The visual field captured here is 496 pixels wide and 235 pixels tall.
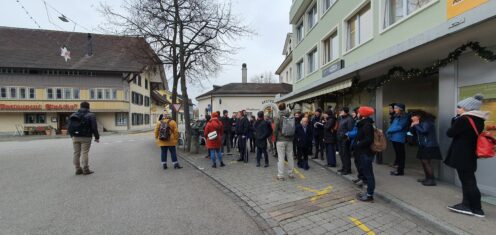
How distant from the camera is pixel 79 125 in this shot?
7.01 meters

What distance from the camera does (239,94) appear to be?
106 ft

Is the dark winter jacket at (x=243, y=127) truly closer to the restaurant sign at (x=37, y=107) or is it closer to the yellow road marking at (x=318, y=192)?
the yellow road marking at (x=318, y=192)

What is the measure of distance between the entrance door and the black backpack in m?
8.51

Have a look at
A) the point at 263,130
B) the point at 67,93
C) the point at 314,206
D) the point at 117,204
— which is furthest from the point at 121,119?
the point at 314,206

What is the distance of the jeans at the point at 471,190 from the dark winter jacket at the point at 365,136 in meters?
1.33

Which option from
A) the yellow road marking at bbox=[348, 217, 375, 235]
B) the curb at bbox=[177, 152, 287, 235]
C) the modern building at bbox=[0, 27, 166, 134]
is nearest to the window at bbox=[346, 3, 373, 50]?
the yellow road marking at bbox=[348, 217, 375, 235]

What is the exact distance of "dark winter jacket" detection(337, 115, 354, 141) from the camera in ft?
21.5

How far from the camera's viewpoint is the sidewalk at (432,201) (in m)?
3.66

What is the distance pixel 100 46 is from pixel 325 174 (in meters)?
36.5

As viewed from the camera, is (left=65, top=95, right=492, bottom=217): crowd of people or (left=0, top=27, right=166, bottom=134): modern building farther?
(left=0, top=27, right=166, bottom=134): modern building

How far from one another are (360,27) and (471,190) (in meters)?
7.89

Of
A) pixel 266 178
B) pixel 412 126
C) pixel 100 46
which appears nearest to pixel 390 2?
pixel 412 126

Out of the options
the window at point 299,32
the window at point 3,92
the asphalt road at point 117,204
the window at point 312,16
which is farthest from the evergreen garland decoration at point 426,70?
the window at point 3,92

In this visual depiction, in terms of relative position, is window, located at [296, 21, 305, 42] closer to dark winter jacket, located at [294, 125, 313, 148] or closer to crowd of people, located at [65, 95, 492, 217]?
crowd of people, located at [65, 95, 492, 217]
